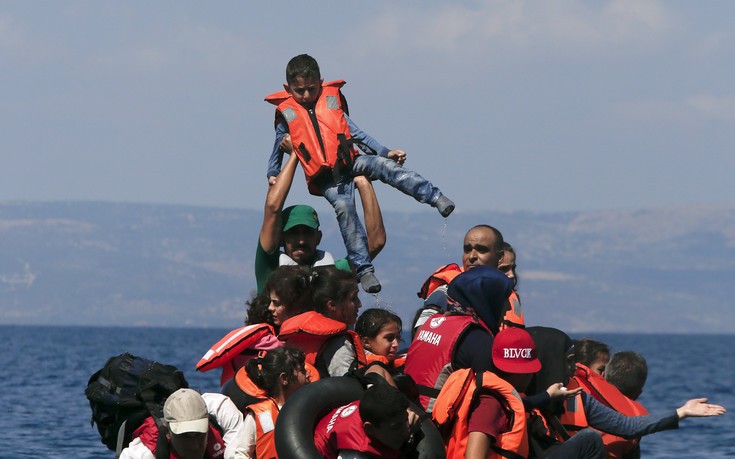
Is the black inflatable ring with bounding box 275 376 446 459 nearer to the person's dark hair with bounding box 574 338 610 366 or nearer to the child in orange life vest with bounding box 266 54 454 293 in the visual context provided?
the child in orange life vest with bounding box 266 54 454 293

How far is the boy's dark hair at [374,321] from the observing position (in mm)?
9617

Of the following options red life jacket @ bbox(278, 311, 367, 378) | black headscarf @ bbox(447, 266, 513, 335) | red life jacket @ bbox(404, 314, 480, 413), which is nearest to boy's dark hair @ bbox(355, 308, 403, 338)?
red life jacket @ bbox(278, 311, 367, 378)

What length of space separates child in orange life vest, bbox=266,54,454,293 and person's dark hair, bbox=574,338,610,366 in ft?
5.63

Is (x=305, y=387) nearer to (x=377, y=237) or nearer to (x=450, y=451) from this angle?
(x=450, y=451)

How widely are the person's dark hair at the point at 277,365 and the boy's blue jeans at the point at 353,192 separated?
6.42 feet

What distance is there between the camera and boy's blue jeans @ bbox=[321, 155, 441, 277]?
10766 millimetres

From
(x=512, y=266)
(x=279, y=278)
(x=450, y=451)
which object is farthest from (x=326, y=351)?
(x=512, y=266)

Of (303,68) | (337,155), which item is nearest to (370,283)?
(337,155)

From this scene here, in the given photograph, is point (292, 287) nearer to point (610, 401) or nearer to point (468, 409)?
point (468, 409)

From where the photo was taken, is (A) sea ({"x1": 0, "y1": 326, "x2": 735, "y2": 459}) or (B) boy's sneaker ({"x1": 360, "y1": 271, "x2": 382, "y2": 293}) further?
(A) sea ({"x1": 0, "y1": 326, "x2": 735, "y2": 459})

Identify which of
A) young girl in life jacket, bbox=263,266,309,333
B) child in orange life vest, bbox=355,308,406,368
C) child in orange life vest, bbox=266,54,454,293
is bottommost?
child in orange life vest, bbox=355,308,406,368

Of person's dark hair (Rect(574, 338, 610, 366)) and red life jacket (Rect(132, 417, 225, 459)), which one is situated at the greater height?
person's dark hair (Rect(574, 338, 610, 366))

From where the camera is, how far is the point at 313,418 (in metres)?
8.66

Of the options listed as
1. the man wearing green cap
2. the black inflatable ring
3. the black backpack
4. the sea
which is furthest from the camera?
the sea
